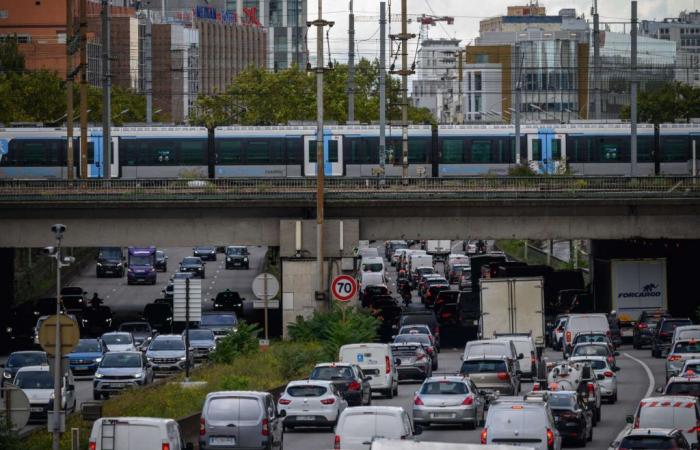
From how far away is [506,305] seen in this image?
53719 millimetres

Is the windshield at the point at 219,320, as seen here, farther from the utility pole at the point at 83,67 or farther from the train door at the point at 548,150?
the train door at the point at 548,150

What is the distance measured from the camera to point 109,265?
342 feet

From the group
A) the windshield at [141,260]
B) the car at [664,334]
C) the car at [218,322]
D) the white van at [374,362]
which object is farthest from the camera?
the windshield at [141,260]

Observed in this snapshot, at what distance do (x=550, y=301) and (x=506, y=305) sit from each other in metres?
23.0

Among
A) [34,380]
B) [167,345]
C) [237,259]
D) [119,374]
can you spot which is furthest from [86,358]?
[237,259]

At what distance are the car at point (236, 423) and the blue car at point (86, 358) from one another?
929 inches

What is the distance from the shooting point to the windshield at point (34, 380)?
40.0 metres

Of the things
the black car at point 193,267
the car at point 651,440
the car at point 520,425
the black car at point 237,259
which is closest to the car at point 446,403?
the car at point 520,425

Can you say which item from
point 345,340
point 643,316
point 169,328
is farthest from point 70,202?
point 643,316

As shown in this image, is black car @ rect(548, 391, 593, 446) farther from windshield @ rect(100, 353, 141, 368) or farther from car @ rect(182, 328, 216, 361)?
car @ rect(182, 328, 216, 361)

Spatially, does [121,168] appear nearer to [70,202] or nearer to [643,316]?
[70,202]

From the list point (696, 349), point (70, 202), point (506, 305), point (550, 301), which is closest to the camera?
point (696, 349)

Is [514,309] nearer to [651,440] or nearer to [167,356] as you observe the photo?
[167,356]

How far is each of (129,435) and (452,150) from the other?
5384 centimetres
